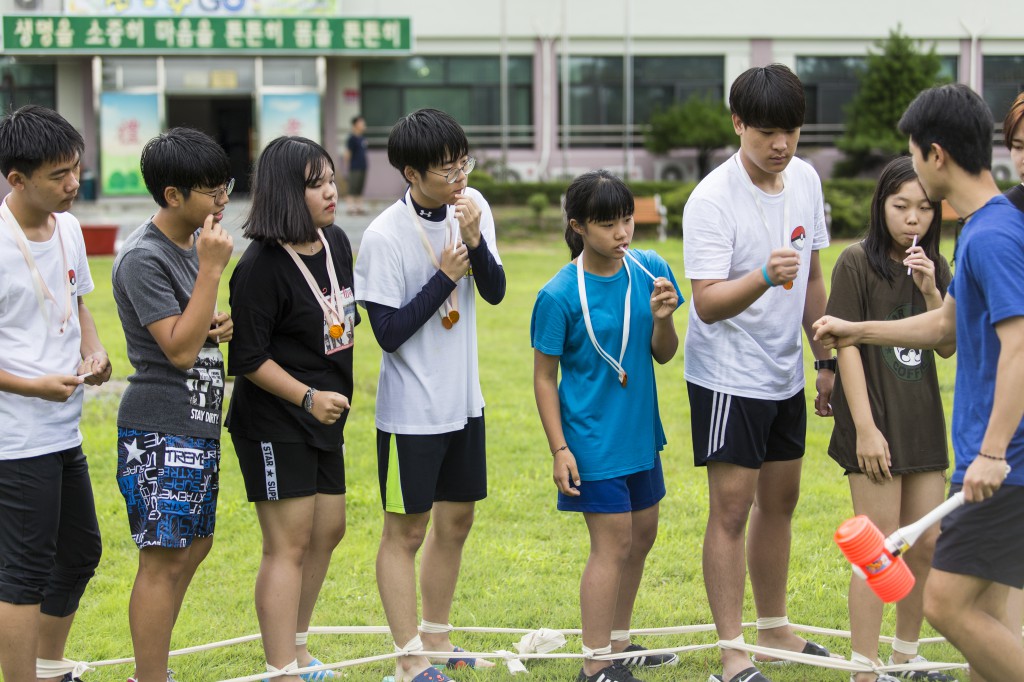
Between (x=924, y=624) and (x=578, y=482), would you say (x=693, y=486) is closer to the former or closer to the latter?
(x=924, y=624)

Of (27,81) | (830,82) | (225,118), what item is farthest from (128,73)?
(830,82)

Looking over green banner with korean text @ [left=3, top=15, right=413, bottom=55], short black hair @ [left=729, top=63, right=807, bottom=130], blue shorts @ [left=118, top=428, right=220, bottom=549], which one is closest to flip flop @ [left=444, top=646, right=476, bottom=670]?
blue shorts @ [left=118, top=428, right=220, bottom=549]

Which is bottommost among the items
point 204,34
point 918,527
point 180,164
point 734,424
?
point 918,527

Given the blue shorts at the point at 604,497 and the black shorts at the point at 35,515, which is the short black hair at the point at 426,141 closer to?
the blue shorts at the point at 604,497

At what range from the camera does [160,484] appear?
11.3 ft

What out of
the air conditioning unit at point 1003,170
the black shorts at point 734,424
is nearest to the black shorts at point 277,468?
the black shorts at point 734,424

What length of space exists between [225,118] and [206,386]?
2591 centimetres

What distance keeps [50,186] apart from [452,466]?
1583 millimetres

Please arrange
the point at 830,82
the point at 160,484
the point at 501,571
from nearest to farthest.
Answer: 1. the point at 160,484
2. the point at 501,571
3. the point at 830,82

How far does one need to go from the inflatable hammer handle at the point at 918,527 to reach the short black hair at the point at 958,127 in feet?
2.91

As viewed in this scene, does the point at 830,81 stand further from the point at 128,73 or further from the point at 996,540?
the point at 996,540

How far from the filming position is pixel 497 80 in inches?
1072

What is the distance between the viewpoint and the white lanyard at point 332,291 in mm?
3617

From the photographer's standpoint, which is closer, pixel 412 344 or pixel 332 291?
pixel 332 291
